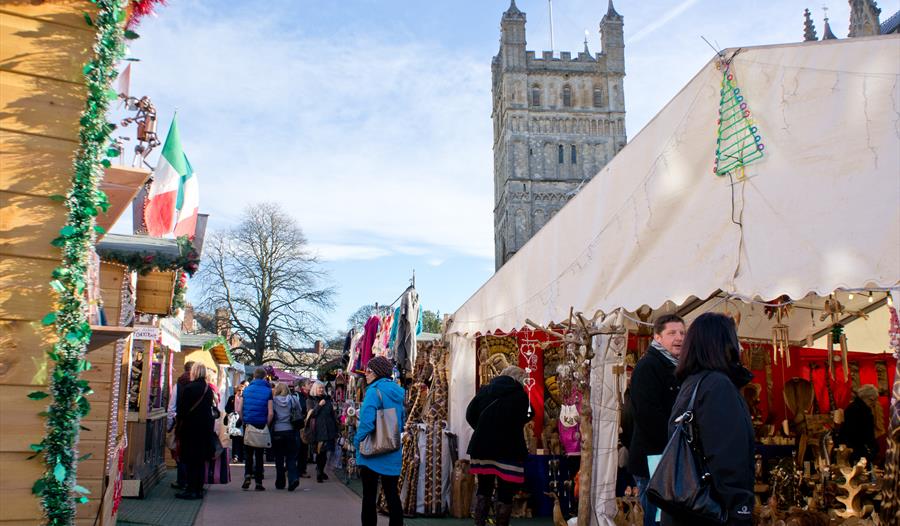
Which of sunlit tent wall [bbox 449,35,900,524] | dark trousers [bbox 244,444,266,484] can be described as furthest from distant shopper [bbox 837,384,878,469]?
dark trousers [bbox 244,444,266,484]

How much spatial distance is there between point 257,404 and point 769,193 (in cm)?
804

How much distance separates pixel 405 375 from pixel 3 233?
9.27 m

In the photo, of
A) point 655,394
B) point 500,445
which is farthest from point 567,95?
point 655,394

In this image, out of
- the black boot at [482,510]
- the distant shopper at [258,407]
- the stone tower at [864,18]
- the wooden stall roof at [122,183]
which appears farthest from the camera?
the stone tower at [864,18]

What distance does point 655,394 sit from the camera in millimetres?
4176

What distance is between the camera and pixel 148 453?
1096 cm

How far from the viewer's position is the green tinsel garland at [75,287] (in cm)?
300

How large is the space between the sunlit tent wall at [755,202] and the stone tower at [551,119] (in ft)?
209

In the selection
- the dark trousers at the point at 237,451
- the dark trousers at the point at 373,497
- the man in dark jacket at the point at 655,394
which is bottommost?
the dark trousers at the point at 237,451

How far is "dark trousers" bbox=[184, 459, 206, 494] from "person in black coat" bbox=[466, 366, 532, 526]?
14.8 feet

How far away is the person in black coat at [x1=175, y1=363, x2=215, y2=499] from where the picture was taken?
931 cm

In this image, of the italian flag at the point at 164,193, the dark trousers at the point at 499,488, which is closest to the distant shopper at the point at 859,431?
the dark trousers at the point at 499,488

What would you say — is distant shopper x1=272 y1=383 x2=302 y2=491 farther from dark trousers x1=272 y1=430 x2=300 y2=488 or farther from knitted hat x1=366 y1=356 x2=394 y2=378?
knitted hat x1=366 y1=356 x2=394 y2=378

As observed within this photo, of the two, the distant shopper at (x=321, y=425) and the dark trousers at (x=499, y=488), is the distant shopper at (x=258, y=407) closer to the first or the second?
the distant shopper at (x=321, y=425)
